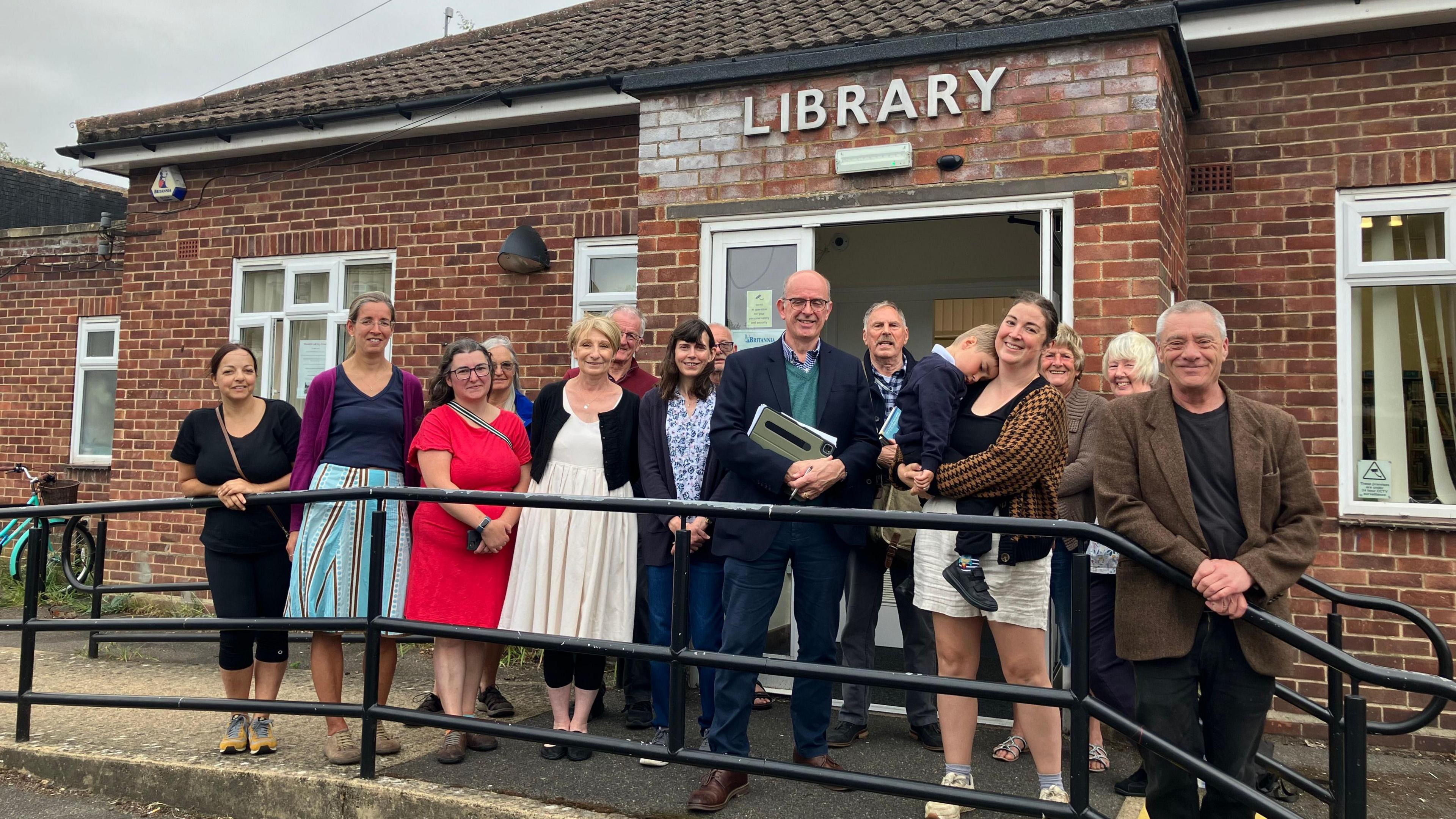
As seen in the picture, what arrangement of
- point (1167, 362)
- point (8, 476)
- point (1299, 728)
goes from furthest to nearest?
point (8, 476) → point (1299, 728) → point (1167, 362)

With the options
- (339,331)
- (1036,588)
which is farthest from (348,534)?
(339,331)

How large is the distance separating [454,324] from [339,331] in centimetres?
110

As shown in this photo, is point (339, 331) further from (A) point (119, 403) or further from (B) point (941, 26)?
(B) point (941, 26)

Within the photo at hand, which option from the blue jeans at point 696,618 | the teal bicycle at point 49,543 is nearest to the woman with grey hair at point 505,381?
the blue jeans at point 696,618

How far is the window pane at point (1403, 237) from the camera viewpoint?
544 centimetres

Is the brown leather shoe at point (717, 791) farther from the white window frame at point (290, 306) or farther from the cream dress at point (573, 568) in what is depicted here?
the white window frame at point (290, 306)

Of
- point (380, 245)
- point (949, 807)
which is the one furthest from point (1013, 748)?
point (380, 245)

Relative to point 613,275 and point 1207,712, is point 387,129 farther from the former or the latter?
point 1207,712

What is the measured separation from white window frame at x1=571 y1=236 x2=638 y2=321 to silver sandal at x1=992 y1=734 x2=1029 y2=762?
4.17m

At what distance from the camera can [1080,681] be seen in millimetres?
2834

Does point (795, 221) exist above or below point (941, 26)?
below

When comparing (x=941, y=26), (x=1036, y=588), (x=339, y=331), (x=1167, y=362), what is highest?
(x=941, y=26)

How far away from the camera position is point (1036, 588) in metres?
3.39

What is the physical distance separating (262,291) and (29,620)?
4613mm
